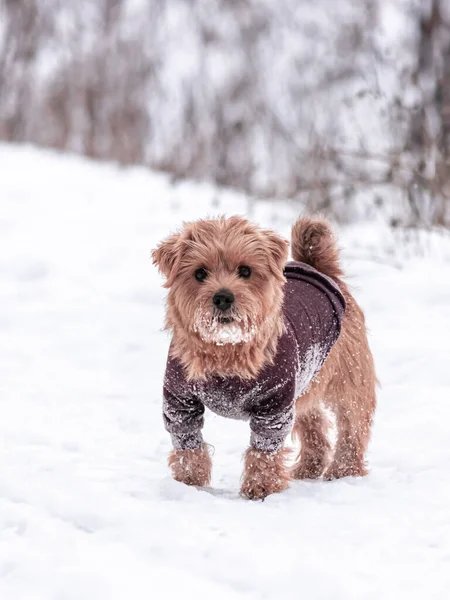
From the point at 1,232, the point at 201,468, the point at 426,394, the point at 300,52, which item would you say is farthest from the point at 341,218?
the point at 300,52

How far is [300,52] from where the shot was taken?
1762 cm

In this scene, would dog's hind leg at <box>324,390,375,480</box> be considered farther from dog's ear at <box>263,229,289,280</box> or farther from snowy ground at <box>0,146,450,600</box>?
dog's ear at <box>263,229,289,280</box>

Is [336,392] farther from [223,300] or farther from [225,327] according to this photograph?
[223,300]

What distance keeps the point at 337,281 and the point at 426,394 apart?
1.18 m

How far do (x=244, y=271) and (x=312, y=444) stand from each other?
1.51 metres

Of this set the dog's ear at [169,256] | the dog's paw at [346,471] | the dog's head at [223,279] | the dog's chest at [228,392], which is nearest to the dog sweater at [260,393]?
the dog's chest at [228,392]

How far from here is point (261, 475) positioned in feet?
12.5

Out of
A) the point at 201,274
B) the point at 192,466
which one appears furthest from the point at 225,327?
the point at 192,466

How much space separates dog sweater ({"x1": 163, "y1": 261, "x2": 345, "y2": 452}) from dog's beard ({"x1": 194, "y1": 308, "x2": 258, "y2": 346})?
0.22m

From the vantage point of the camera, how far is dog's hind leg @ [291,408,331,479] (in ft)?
15.3

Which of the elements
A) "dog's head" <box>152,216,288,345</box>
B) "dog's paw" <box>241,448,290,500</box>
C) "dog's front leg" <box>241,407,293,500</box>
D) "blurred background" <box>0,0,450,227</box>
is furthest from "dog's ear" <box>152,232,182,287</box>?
"blurred background" <box>0,0,450,227</box>

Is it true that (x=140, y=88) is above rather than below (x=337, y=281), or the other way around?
above

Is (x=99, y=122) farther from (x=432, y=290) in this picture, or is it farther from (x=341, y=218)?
(x=432, y=290)

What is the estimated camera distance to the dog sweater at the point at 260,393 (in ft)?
12.1
